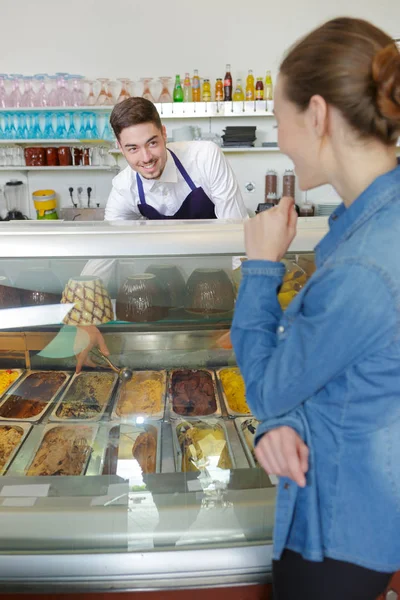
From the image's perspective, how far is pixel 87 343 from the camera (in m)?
1.58

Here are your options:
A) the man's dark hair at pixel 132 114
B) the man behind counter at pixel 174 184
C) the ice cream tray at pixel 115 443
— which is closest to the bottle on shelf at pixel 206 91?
the man behind counter at pixel 174 184

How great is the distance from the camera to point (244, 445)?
5.03ft

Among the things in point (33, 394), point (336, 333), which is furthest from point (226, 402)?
point (336, 333)

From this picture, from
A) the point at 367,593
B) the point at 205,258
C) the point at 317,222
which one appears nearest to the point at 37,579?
the point at 367,593

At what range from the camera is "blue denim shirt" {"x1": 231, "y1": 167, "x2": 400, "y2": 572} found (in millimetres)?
666

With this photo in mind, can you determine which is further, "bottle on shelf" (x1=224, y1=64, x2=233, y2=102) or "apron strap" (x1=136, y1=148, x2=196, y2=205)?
"bottle on shelf" (x1=224, y1=64, x2=233, y2=102)

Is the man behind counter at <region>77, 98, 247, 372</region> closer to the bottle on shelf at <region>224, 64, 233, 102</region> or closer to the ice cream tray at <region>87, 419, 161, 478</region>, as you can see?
the ice cream tray at <region>87, 419, 161, 478</region>

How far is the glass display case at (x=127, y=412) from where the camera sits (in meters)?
1.23

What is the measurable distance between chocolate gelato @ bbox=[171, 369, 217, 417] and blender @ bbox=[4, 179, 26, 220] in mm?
4080

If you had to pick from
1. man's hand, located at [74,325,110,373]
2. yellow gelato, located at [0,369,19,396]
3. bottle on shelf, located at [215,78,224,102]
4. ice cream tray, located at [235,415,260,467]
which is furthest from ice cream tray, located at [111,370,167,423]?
bottle on shelf, located at [215,78,224,102]

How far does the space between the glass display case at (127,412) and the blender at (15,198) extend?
3.95m

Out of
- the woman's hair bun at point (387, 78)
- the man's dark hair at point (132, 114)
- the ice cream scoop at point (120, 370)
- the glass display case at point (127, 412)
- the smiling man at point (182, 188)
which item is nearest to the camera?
the woman's hair bun at point (387, 78)

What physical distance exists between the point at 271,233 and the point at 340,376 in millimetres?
254

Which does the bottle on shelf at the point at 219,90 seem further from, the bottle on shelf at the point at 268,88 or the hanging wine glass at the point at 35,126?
the hanging wine glass at the point at 35,126
